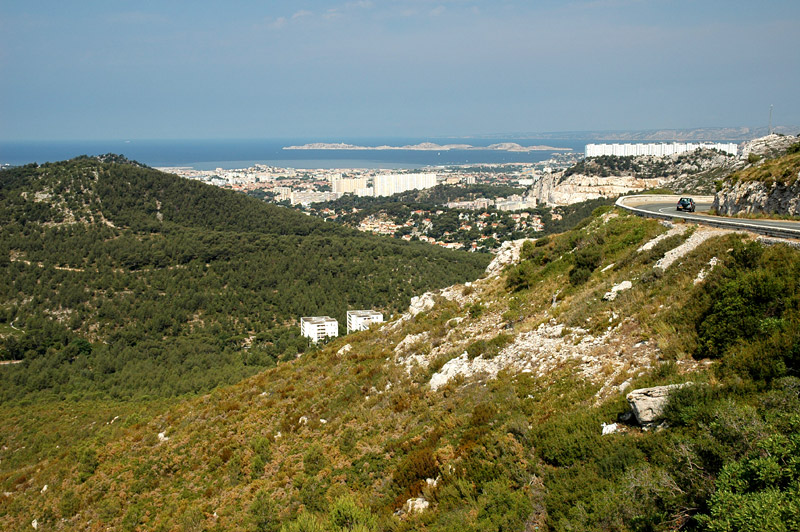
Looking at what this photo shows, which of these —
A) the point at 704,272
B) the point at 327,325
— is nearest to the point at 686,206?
the point at 704,272

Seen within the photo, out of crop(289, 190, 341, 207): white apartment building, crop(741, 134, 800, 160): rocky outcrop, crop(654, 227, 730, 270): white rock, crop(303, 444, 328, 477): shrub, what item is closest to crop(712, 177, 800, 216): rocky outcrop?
crop(654, 227, 730, 270): white rock

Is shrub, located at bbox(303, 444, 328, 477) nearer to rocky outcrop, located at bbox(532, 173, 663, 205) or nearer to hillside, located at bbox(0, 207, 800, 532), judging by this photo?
hillside, located at bbox(0, 207, 800, 532)

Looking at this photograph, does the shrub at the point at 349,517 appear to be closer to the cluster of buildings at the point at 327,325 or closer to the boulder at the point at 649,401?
the boulder at the point at 649,401

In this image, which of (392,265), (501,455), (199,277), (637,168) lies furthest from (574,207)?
(501,455)

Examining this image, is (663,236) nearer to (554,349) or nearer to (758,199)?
(758,199)

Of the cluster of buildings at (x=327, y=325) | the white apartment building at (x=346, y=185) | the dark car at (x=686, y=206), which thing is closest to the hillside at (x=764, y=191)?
the dark car at (x=686, y=206)

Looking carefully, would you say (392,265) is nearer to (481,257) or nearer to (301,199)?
(481,257)
